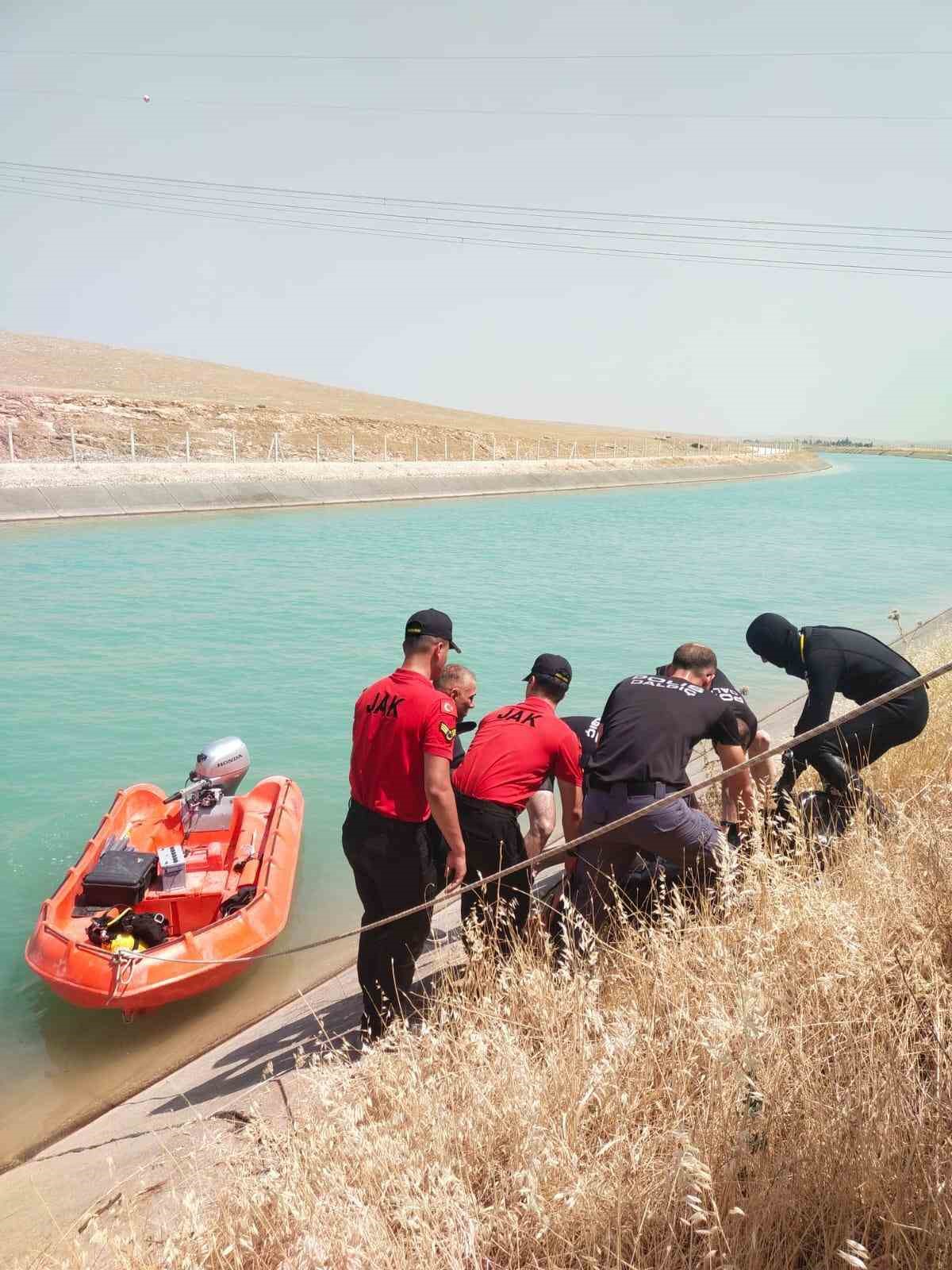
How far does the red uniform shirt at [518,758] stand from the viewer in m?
5.18

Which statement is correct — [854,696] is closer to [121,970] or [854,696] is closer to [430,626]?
[430,626]

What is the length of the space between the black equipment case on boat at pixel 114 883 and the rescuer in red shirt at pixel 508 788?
274 cm

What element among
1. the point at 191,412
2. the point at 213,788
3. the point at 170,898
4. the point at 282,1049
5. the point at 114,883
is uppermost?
the point at 191,412

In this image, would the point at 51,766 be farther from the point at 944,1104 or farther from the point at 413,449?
the point at 413,449

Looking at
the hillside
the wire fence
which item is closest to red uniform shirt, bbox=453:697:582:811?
the wire fence

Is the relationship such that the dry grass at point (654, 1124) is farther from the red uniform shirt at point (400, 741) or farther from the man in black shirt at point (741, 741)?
the man in black shirt at point (741, 741)

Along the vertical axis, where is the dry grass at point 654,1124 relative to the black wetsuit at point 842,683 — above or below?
below

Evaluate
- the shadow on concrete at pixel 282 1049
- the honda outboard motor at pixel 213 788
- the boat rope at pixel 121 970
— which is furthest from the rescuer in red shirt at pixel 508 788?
the honda outboard motor at pixel 213 788

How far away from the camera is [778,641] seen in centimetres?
595

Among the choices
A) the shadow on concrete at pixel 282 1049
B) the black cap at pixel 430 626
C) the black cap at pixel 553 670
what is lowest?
the shadow on concrete at pixel 282 1049

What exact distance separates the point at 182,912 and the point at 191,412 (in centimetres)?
6517

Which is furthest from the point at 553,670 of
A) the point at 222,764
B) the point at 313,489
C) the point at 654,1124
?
the point at 313,489

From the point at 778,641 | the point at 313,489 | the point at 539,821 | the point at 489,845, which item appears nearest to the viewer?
the point at 489,845

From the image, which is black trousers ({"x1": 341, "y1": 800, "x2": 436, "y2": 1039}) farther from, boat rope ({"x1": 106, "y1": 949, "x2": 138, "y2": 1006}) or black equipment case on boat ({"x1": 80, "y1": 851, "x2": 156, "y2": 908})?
black equipment case on boat ({"x1": 80, "y1": 851, "x2": 156, "y2": 908})
